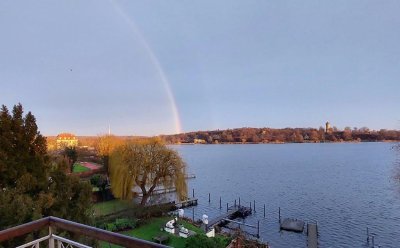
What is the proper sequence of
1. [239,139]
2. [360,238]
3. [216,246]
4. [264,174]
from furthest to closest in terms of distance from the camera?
1. [239,139]
2. [264,174]
3. [360,238]
4. [216,246]

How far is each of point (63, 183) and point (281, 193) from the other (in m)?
35.8

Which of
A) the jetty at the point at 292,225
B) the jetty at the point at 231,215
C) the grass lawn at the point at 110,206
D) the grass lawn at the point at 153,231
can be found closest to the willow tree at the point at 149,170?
the grass lawn at the point at 110,206

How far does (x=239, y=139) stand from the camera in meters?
195

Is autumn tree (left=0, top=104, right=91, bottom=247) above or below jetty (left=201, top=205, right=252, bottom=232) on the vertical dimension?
above

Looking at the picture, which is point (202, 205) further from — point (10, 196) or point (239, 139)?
point (239, 139)

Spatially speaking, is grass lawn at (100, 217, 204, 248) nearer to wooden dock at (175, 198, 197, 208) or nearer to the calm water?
the calm water

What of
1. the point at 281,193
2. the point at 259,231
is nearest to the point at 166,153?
the point at 259,231

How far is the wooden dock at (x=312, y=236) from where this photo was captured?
78.3 feet

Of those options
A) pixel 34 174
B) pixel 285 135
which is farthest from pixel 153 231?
pixel 285 135

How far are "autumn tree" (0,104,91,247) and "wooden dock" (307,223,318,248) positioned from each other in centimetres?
1754

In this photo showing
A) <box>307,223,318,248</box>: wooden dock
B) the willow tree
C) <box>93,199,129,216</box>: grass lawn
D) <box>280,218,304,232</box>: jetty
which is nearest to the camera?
<box>307,223,318,248</box>: wooden dock

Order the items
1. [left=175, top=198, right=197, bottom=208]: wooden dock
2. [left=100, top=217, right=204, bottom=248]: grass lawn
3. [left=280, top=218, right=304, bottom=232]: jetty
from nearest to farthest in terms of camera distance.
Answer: [left=100, top=217, right=204, bottom=248]: grass lawn, [left=280, top=218, right=304, bottom=232]: jetty, [left=175, top=198, right=197, bottom=208]: wooden dock

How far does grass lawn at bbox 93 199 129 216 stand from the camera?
27227 mm

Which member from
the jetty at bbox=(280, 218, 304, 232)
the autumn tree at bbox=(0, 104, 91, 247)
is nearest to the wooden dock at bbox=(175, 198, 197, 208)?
the jetty at bbox=(280, 218, 304, 232)
